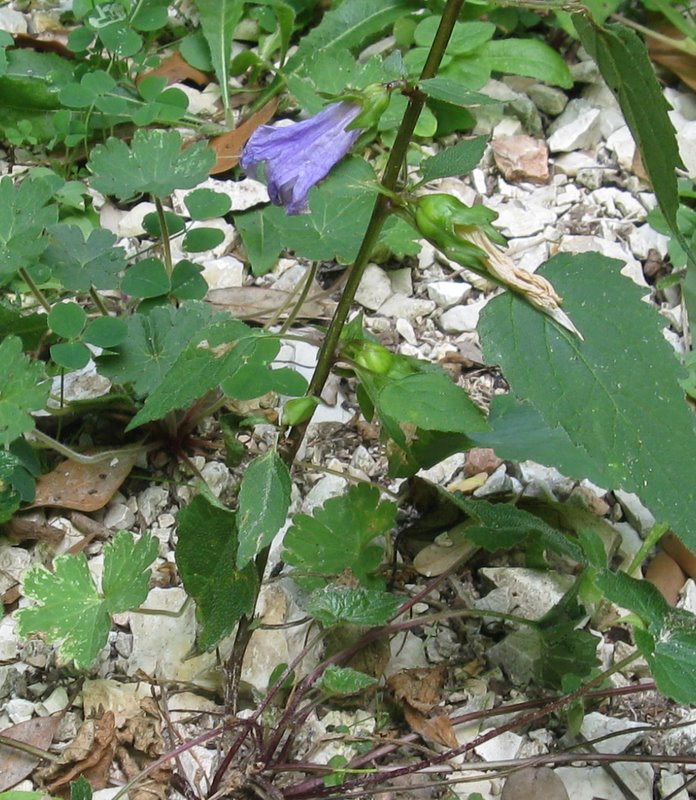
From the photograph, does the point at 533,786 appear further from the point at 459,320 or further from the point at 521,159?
the point at 521,159

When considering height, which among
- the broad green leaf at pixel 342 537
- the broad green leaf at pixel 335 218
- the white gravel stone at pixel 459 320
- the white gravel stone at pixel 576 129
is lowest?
the broad green leaf at pixel 342 537

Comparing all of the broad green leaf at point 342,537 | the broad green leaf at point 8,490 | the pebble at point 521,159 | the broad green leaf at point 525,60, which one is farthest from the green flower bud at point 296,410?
the broad green leaf at point 525,60

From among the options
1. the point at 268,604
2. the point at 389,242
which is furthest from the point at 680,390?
the point at 389,242

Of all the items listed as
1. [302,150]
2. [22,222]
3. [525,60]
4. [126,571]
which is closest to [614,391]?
[302,150]

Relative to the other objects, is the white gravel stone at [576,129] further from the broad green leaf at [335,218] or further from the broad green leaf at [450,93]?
the broad green leaf at [450,93]

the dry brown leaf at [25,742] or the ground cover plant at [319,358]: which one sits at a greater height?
the ground cover plant at [319,358]

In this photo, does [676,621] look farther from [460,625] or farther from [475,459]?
[475,459]

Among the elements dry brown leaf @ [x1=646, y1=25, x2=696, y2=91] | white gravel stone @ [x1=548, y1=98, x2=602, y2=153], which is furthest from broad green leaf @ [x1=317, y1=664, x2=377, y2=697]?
dry brown leaf @ [x1=646, y1=25, x2=696, y2=91]
